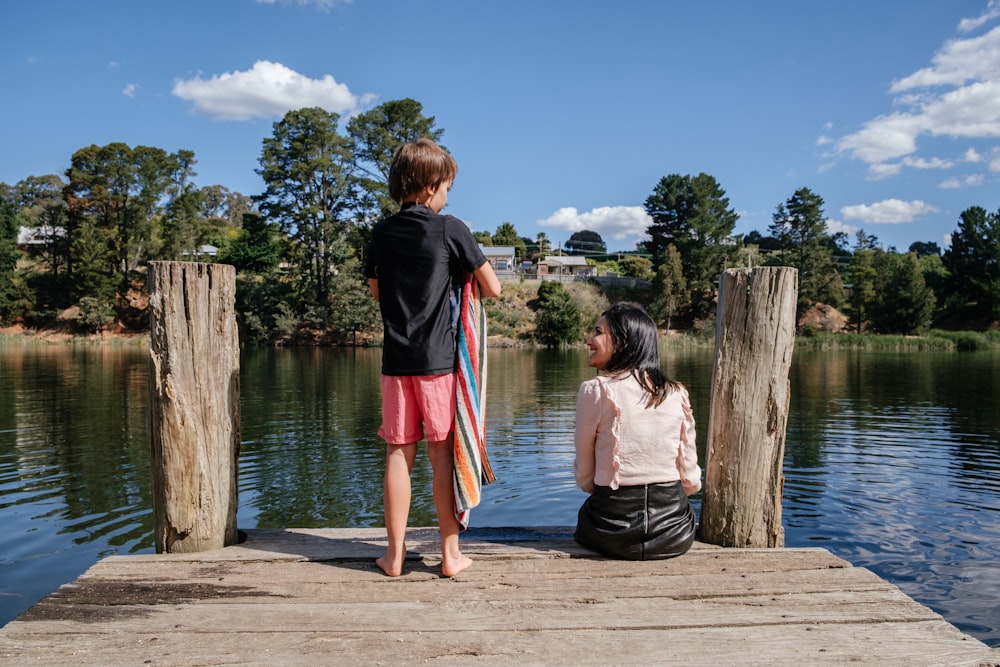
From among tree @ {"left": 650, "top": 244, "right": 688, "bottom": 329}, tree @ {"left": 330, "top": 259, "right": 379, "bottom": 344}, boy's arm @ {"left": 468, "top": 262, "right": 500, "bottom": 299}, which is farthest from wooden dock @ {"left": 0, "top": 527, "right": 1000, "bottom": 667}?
tree @ {"left": 650, "top": 244, "right": 688, "bottom": 329}

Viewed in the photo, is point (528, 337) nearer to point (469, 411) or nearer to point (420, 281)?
point (469, 411)

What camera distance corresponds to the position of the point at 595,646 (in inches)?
101

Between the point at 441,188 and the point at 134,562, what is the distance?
93.7 inches

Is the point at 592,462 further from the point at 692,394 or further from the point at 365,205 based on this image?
the point at 365,205

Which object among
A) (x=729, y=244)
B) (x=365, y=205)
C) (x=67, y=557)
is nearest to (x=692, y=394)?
(x=67, y=557)

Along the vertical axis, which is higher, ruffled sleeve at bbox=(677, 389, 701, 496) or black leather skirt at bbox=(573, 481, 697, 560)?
ruffled sleeve at bbox=(677, 389, 701, 496)

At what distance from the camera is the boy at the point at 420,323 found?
3.17 meters

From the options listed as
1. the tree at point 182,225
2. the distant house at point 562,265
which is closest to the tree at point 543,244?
the distant house at point 562,265

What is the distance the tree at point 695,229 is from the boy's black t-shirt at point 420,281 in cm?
4833

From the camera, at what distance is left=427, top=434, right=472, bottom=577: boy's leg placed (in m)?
3.24

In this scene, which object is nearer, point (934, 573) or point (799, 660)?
point (799, 660)

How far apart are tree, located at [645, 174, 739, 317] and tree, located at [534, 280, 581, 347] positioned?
1041 centimetres

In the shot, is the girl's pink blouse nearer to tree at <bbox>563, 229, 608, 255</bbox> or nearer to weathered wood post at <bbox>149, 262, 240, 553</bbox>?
weathered wood post at <bbox>149, 262, 240, 553</bbox>

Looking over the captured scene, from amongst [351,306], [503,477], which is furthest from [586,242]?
[503,477]
